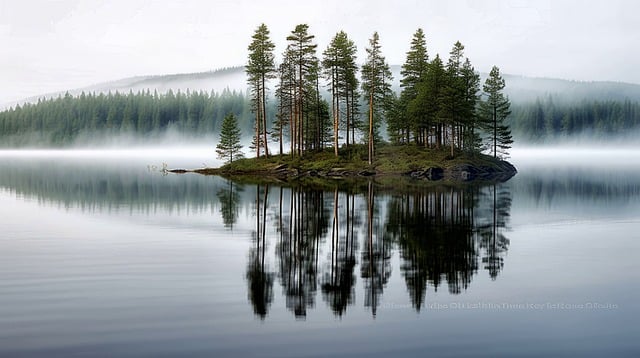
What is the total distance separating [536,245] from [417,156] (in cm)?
5144

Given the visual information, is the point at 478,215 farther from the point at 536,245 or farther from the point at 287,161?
the point at 287,161

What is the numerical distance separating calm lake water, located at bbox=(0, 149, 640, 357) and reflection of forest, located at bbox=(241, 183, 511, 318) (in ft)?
0.28

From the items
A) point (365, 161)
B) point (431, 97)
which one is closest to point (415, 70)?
point (431, 97)

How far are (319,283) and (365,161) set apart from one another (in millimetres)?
57343

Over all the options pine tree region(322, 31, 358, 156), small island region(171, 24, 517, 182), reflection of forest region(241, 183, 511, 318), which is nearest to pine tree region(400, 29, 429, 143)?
small island region(171, 24, 517, 182)

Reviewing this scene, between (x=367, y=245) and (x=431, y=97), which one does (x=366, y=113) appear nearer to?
(x=431, y=97)

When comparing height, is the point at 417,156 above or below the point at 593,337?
above

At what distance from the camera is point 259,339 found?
10953 millimetres

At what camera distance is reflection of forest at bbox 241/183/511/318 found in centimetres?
1482

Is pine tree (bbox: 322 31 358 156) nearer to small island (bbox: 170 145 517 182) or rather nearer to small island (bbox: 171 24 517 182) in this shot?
small island (bbox: 171 24 517 182)

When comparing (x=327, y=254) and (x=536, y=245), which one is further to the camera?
(x=536, y=245)

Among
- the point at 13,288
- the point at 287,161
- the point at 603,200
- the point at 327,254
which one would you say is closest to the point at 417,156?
the point at 287,161

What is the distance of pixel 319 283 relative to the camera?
50.7ft

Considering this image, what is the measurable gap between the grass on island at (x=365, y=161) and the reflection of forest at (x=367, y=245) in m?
30.4
